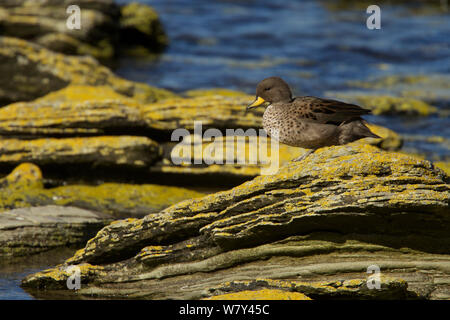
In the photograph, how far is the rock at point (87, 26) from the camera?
86.6 feet

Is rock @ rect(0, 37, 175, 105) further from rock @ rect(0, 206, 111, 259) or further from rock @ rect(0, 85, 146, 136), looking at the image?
rock @ rect(0, 206, 111, 259)

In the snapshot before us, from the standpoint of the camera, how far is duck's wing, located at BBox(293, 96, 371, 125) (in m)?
8.88

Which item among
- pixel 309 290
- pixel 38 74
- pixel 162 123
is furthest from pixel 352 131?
pixel 38 74

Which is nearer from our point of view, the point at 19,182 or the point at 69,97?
the point at 19,182

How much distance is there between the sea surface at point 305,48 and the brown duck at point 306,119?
8.95 meters

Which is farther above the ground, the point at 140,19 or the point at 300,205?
the point at 140,19

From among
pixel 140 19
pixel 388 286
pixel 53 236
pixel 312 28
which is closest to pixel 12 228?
pixel 53 236

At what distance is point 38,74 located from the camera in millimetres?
17750

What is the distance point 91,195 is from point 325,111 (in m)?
6.12

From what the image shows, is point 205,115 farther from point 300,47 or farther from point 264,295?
point 300,47

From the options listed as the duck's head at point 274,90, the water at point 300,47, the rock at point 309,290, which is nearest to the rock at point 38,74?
the water at point 300,47

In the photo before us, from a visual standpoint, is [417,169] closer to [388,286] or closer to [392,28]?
[388,286]

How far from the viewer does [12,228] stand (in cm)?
1148

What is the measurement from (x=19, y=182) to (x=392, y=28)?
2553 cm
